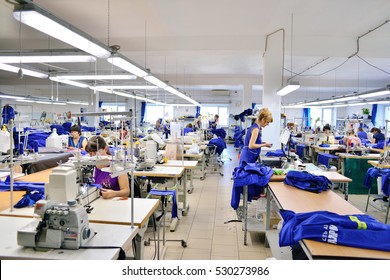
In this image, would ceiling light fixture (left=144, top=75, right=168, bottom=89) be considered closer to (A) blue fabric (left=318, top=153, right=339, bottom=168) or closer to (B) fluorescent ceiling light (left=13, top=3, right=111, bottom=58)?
(B) fluorescent ceiling light (left=13, top=3, right=111, bottom=58)

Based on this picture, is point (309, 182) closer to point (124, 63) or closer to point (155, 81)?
point (124, 63)


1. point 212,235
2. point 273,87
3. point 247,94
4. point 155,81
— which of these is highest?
point 247,94

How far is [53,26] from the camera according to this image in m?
2.57

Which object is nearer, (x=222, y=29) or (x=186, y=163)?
(x=186, y=163)

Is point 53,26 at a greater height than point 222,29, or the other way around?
point 222,29

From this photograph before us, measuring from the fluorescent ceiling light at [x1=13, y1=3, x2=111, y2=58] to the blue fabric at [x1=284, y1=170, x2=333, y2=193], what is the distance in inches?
98.9

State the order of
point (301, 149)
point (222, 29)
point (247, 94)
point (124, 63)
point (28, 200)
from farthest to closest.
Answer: point (247, 94), point (301, 149), point (222, 29), point (124, 63), point (28, 200)

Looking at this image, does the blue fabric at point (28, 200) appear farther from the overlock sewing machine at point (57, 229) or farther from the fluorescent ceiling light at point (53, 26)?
the fluorescent ceiling light at point (53, 26)

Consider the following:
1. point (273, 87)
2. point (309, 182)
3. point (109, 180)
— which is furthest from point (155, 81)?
point (309, 182)

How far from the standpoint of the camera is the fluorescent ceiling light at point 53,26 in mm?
2262

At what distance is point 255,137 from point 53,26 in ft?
8.75

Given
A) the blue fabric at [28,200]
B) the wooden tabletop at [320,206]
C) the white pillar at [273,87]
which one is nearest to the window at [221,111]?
the white pillar at [273,87]

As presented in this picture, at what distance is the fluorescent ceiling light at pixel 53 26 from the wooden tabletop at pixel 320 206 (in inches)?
94.8

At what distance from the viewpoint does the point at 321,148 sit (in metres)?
6.85
